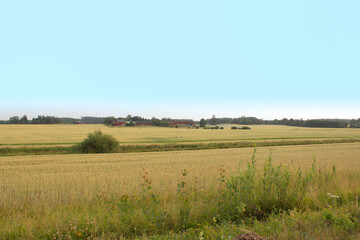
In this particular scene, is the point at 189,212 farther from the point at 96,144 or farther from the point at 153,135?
the point at 153,135

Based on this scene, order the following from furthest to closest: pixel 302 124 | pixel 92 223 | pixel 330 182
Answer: pixel 302 124, pixel 330 182, pixel 92 223

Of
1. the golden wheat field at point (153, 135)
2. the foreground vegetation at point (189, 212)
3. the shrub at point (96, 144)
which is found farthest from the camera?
the golden wheat field at point (153, 135)

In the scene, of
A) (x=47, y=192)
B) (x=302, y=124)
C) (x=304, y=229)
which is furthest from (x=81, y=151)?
(x=302, y=124)

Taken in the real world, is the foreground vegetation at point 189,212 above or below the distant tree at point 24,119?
below

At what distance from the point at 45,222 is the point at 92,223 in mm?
1043

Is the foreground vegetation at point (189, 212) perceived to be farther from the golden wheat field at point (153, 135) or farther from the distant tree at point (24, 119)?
the distant tree at point (24, 119)

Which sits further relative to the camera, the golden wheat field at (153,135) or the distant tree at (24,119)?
the distant tree at (24,119)

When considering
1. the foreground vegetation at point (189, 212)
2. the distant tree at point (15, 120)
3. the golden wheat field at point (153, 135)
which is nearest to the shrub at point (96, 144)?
the golden wheat field at point (153, 135)

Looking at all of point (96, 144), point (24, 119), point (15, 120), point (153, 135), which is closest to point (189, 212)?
point (96, 144)

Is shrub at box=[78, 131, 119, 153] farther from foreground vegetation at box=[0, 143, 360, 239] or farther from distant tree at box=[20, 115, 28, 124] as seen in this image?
distant tree at box=[20, 115, 28, 124]

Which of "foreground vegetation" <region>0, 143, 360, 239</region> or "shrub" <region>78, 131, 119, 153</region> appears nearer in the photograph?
"foreground vegetation" <region>0, 143, 360, 239</region>

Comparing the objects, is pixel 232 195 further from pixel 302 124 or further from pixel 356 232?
pixel 302 124

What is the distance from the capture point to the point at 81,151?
30.2m

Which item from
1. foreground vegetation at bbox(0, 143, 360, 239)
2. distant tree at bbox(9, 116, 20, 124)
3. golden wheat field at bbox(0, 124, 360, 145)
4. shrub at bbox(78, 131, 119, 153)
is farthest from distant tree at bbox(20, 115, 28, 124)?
foreground vegetation at bbox(0, 143, 360, 239)
